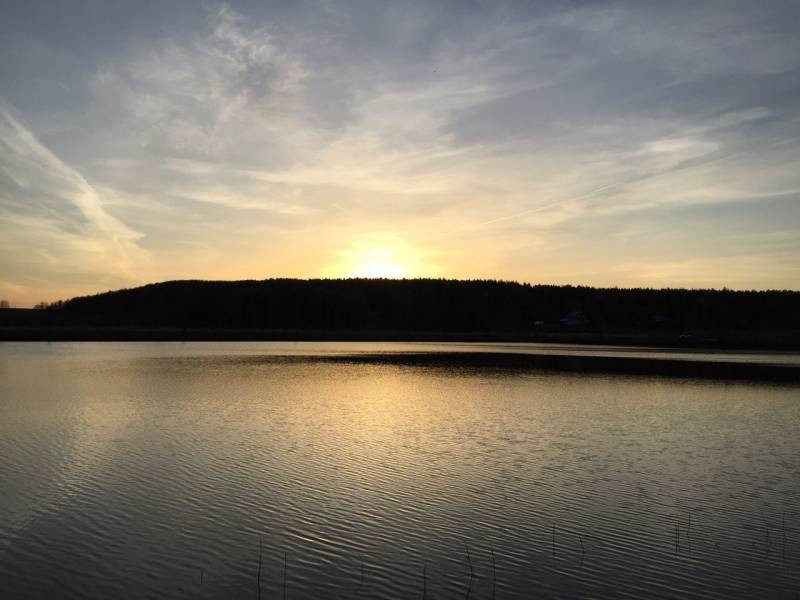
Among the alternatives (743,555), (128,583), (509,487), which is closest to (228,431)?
(509,487)

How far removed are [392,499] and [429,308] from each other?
153 m

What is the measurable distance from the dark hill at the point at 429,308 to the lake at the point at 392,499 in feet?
399

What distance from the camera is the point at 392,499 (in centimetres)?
1390

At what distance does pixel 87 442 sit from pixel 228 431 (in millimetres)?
4295

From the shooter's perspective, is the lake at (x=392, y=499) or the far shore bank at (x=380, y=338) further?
the far shore bank at (x=380, y=338)

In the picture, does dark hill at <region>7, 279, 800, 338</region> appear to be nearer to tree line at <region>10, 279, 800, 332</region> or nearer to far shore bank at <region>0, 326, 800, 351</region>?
tree line at <region>10, 279, 800, 332</region>

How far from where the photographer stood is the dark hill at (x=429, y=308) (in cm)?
15000


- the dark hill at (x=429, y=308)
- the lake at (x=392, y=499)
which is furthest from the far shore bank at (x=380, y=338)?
the lake at (x=392, y=499)

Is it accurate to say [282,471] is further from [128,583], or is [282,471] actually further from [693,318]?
[693,318]

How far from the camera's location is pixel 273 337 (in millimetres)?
120062

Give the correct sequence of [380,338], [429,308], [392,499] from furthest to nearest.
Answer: [429,308] < [380,338] < [392,499]

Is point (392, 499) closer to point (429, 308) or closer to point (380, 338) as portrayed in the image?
point (380, 338)

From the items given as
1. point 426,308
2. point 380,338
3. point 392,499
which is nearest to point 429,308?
point 426,308

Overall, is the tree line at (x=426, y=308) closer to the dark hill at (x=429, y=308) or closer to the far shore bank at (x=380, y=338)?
the dark hill at (x=429, y=308)
